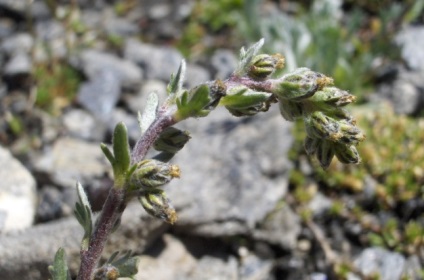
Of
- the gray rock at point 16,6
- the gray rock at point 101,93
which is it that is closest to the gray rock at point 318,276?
the gray rock at point 101,93

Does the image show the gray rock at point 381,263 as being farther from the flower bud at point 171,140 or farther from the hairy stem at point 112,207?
the hairy stem at point 112,207

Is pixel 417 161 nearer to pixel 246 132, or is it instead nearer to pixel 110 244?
pixel 246 132

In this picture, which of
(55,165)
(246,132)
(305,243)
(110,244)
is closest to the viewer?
(110,244)

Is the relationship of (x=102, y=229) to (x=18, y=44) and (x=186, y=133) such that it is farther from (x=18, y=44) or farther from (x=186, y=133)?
(x=18, y=44)

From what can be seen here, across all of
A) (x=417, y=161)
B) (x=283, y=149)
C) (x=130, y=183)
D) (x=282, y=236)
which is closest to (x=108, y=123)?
(x=283, y=149)

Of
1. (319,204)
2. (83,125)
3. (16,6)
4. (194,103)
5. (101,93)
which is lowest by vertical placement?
(319,204)

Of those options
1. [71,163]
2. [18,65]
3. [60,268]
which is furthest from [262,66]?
[18,65]
